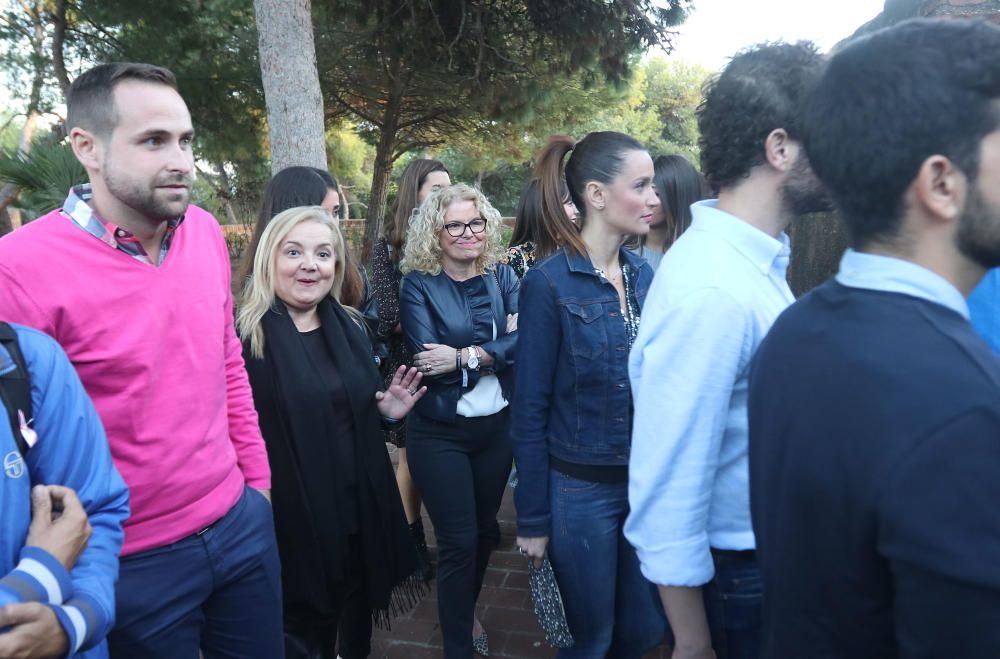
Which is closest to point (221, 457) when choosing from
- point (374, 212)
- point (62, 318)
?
point (62, 318)

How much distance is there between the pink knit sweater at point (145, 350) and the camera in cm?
175

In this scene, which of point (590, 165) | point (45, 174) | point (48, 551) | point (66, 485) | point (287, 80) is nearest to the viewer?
point (48, 551)

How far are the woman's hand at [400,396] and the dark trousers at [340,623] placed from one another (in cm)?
52

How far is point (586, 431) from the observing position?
2236 mm

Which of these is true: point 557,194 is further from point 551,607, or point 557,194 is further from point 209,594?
point 209,594

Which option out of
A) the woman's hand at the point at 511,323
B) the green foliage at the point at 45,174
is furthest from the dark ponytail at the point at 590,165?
the green foliage at the point at 45,174

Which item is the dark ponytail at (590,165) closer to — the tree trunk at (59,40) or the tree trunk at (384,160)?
the tree trunk at (59,40)

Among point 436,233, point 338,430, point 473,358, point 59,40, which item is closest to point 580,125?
point 59,40

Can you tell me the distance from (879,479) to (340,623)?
2554 mm

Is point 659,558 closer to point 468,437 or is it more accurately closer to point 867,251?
point 867,251

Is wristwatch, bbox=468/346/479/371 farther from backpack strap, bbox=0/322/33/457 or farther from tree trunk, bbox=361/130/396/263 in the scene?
tree trunk, bbox=361/130/396/263

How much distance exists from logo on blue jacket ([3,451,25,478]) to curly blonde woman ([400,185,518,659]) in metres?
1.75

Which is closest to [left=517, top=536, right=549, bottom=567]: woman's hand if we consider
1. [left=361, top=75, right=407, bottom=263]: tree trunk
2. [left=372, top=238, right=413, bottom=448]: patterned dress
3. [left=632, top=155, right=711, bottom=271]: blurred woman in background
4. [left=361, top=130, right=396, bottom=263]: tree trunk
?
[left=372, top=238, right=413, bottom=448]: patterned dress

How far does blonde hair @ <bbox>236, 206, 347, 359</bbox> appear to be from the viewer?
259cm
